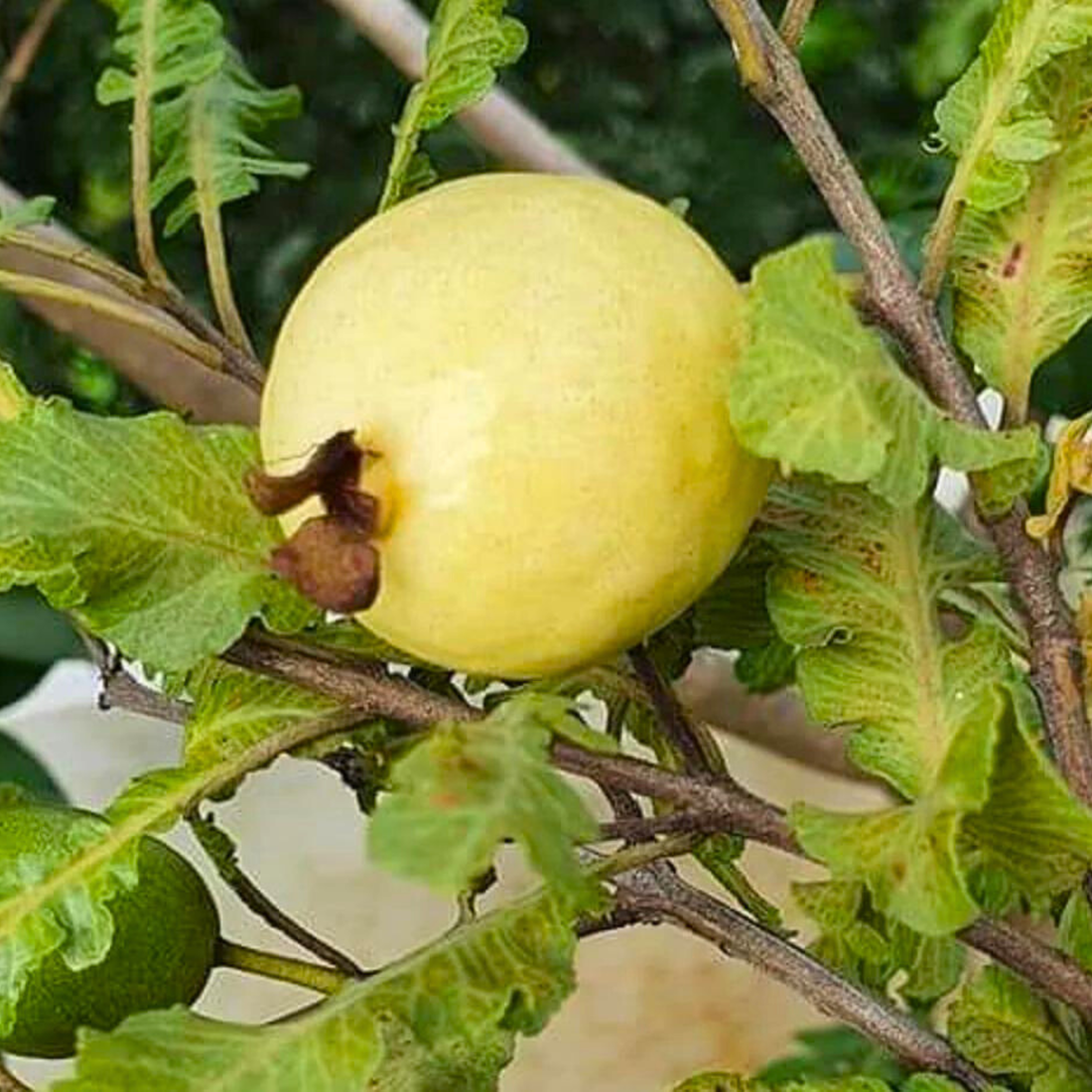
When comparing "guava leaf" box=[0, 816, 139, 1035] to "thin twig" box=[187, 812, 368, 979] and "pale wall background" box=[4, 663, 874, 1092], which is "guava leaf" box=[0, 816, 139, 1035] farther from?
"pale wall background" box=[4, 663, 874, 1092]

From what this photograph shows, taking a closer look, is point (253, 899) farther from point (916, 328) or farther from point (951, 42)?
point (951, 42)

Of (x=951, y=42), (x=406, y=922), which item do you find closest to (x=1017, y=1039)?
(x=951, y=42)

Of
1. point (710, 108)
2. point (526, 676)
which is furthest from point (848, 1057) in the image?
point (710, 108)

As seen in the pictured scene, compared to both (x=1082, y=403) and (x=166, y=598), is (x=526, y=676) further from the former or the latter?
(x=1082, y=403)

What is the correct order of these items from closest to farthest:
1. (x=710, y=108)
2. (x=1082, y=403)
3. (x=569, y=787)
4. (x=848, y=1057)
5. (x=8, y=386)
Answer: (x=569, y=787), (x=8, y=386), (x=1082, y=403), (x=848, y=1057), (x=710, y=108)

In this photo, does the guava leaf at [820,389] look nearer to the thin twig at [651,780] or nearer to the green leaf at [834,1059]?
the thin twig at [651,780]

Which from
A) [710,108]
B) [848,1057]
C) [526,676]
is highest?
[526,676]
